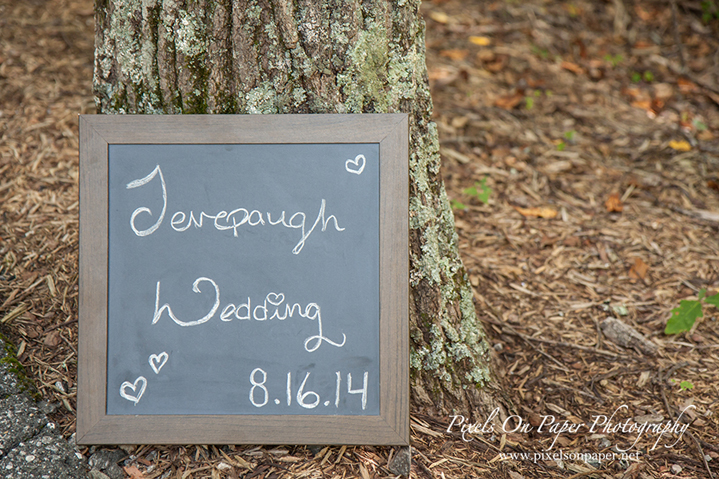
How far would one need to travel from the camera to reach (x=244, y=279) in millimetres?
1371

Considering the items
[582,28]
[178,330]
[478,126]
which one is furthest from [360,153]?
[582,28]

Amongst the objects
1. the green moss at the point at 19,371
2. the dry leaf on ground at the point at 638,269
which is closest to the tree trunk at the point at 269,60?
the green moss at the point at 19,371

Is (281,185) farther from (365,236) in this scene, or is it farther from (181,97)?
(181,97)

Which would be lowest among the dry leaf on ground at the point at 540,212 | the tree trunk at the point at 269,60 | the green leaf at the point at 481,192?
the dry leaf on ground at the point at 540,212

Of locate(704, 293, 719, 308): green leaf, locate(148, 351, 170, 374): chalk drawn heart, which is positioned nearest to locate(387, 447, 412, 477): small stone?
locate(148, 351, 170, 374): chalk drawn heart

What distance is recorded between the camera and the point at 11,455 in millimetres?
1369

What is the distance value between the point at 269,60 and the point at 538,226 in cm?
143

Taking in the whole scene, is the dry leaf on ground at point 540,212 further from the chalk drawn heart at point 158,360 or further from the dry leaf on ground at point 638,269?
the chalk drawn heart at point 158,360

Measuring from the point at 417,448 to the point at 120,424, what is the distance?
2.66 feet

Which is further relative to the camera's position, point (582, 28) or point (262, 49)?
point (582, 28)

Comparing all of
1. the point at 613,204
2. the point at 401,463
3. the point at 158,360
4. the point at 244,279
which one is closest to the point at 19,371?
the point at 158,360

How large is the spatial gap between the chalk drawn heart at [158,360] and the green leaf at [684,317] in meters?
1.66

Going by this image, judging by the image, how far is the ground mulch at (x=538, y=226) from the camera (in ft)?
4.98

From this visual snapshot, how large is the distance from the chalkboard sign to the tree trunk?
9cm
